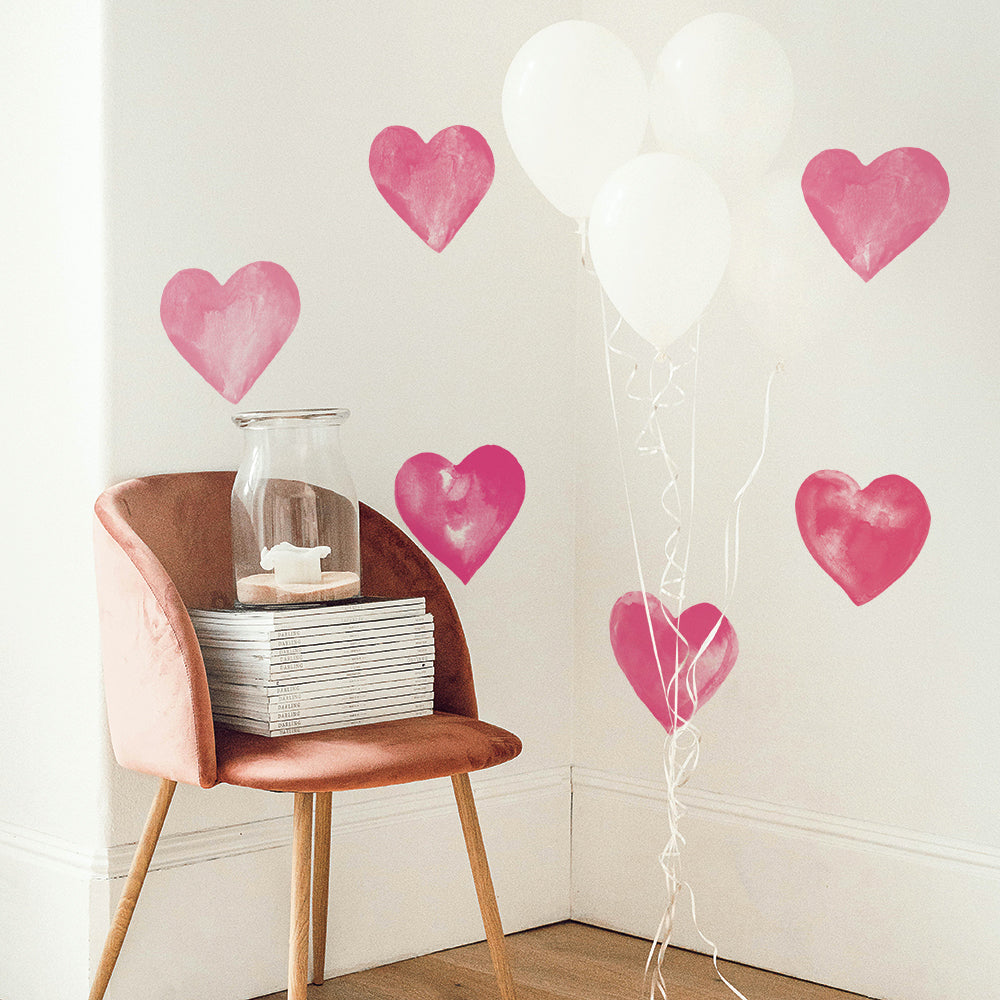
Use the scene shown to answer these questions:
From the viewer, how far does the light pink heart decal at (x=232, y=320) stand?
77.4 inches

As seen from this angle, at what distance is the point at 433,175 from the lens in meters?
2.30

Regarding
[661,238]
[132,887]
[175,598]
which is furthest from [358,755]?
[661,238]

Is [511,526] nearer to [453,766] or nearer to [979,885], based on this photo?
[453,766]

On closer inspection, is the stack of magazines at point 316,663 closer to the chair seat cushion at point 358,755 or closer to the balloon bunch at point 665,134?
the chair seat cushion at point 358,755

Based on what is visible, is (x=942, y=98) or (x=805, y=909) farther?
(x=805, y=909)

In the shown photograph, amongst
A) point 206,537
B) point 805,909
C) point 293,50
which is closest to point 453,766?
point 206,537

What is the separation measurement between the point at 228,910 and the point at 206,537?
23.9 inches

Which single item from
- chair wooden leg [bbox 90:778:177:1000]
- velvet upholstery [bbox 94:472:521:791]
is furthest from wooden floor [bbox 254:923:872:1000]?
velvet upholstery [bbox 94:472:521:791]

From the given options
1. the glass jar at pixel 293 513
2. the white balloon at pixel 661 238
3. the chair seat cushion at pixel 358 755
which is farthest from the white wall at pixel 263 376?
the white balloon at pixel 661 238

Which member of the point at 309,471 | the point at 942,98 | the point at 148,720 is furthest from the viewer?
the point at 942,98

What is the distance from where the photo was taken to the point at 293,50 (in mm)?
2092

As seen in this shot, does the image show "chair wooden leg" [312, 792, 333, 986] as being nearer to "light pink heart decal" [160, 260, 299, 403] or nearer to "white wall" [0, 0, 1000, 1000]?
"white wall" [0, 0, 1000, 1000]

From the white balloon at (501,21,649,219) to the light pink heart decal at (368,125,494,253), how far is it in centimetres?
45

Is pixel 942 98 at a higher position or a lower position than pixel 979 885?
higher
